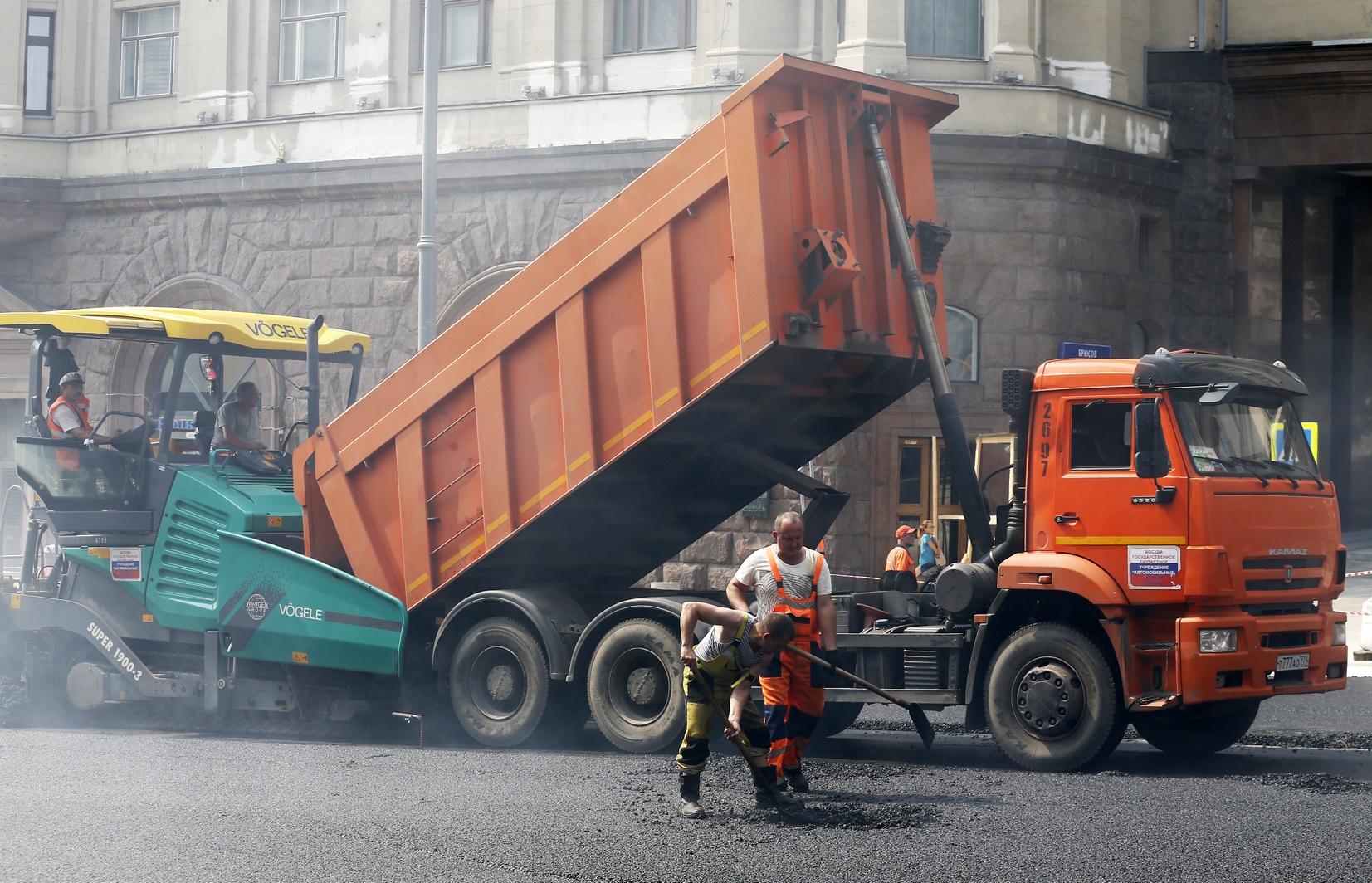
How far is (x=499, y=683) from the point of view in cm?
1048

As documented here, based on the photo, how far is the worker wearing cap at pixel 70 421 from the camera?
11594 millimetres

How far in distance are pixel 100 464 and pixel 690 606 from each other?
5688 mm

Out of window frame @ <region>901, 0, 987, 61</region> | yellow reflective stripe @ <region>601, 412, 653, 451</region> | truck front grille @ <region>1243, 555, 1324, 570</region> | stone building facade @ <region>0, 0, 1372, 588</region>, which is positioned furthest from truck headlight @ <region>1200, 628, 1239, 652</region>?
window frame @ <region>901, 0, 987, 61</region>

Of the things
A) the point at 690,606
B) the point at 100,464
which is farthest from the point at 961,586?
the point at 100,464

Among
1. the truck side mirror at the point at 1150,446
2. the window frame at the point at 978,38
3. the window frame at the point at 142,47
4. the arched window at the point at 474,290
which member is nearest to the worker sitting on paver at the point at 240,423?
the truck side mirror at the point at 1150,446

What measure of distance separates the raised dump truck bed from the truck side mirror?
1.63 m

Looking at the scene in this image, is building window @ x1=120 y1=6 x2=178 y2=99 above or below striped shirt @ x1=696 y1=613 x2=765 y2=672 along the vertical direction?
Answer: above

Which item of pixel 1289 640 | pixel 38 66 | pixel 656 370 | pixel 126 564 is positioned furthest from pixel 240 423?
pixel 38 66

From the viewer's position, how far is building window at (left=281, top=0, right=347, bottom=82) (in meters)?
21.9

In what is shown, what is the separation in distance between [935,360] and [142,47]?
57.5 ft

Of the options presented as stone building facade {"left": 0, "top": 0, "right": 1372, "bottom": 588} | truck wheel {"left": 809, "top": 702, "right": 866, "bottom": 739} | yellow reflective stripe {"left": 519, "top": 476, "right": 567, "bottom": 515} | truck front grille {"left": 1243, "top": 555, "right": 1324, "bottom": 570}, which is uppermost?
stone building facade {"left": 0, "top": 0, "right": 1372, "bottom": 588}

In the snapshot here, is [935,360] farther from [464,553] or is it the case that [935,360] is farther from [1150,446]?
[464,553]

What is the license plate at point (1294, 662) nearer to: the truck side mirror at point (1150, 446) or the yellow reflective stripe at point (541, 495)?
the truck side mirror at point (1150, 446)

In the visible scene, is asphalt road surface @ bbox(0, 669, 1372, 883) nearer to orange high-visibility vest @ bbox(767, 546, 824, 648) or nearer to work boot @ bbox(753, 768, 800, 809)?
work boot @ bbox(753, 768, 800, 809)
